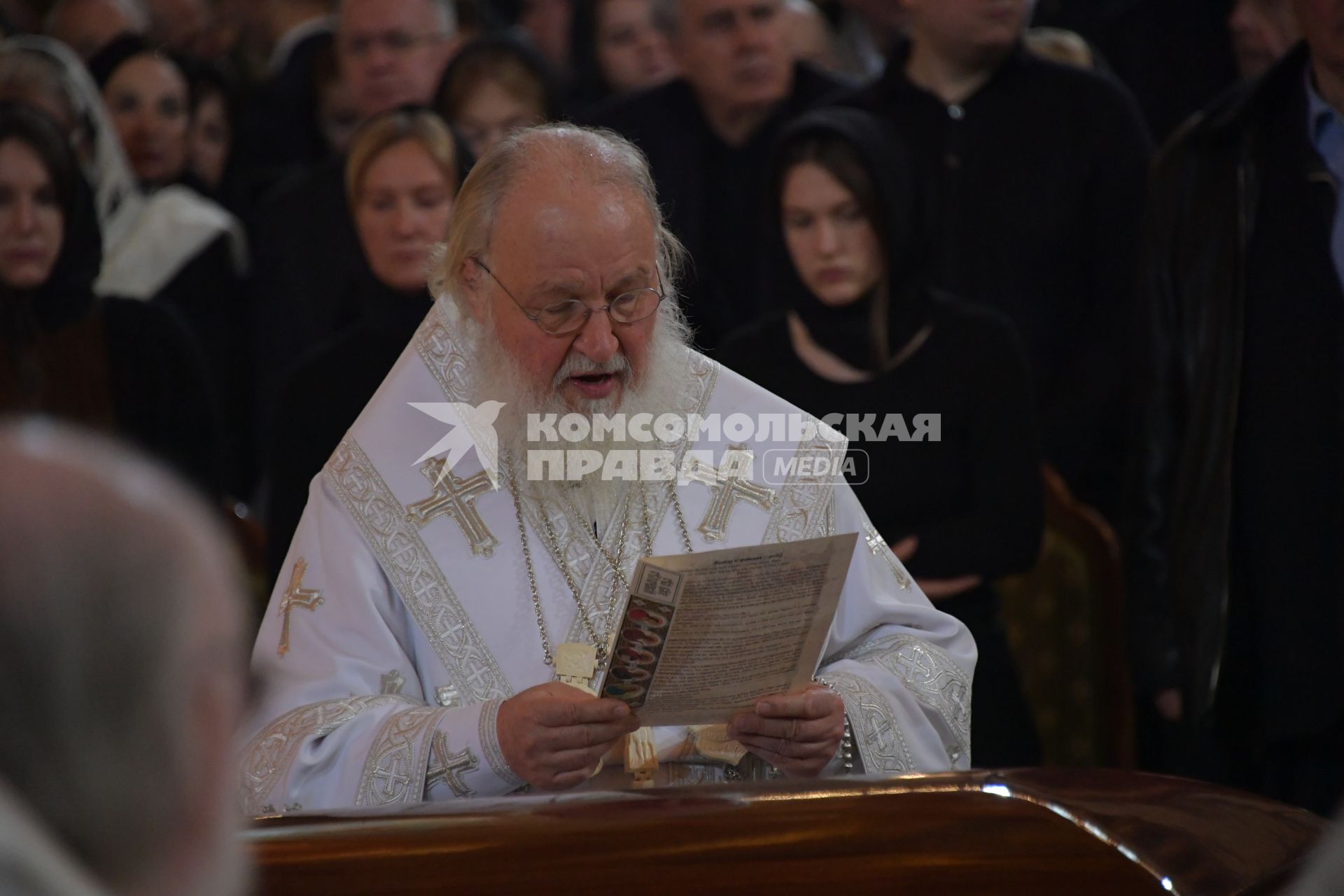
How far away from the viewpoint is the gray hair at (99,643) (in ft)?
3.62

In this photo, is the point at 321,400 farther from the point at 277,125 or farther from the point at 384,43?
the point at 277,125

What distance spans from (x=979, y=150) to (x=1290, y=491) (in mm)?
1425

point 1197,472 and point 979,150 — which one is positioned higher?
point 979,150

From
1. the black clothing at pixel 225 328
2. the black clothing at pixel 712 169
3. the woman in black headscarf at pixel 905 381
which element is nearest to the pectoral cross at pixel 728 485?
the woman in black headscarf at pixel 905 381

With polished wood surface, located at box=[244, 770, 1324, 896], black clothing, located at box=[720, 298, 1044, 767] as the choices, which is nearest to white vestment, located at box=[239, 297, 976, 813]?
polished wood surface, located at box=[244, 770, 1324, 896]

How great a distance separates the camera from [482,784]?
9.57 ft

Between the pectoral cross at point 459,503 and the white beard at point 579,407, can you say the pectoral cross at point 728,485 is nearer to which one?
the white beard at point 579,407

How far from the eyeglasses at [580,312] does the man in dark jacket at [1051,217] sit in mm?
1926

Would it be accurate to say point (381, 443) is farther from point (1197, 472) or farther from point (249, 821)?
point (1197, 472)

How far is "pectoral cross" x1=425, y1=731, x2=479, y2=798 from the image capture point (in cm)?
290

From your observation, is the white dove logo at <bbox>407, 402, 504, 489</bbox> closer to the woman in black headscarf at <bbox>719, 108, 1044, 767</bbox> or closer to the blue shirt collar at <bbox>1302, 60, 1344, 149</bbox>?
the woman in black headscarf at <bbox>719, 108, 1044, 767</bbox>

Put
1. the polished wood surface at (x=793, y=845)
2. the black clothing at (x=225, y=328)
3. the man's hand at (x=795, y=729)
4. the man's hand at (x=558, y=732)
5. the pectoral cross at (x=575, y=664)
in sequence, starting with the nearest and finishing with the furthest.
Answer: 1. the polished wood surface at (x=793, y=845)
2. the man's hand at (x=558, y=732)
3. the man's hand at (x=795, y=729)
4. the pectoral cross at (x=575, y=664)
5. the black clothing at (x=225, y=328)

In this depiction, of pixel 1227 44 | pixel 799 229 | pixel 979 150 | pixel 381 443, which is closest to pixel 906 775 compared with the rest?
pixel 381 443

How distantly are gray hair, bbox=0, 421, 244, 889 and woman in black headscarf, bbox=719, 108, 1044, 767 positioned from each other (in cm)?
318
